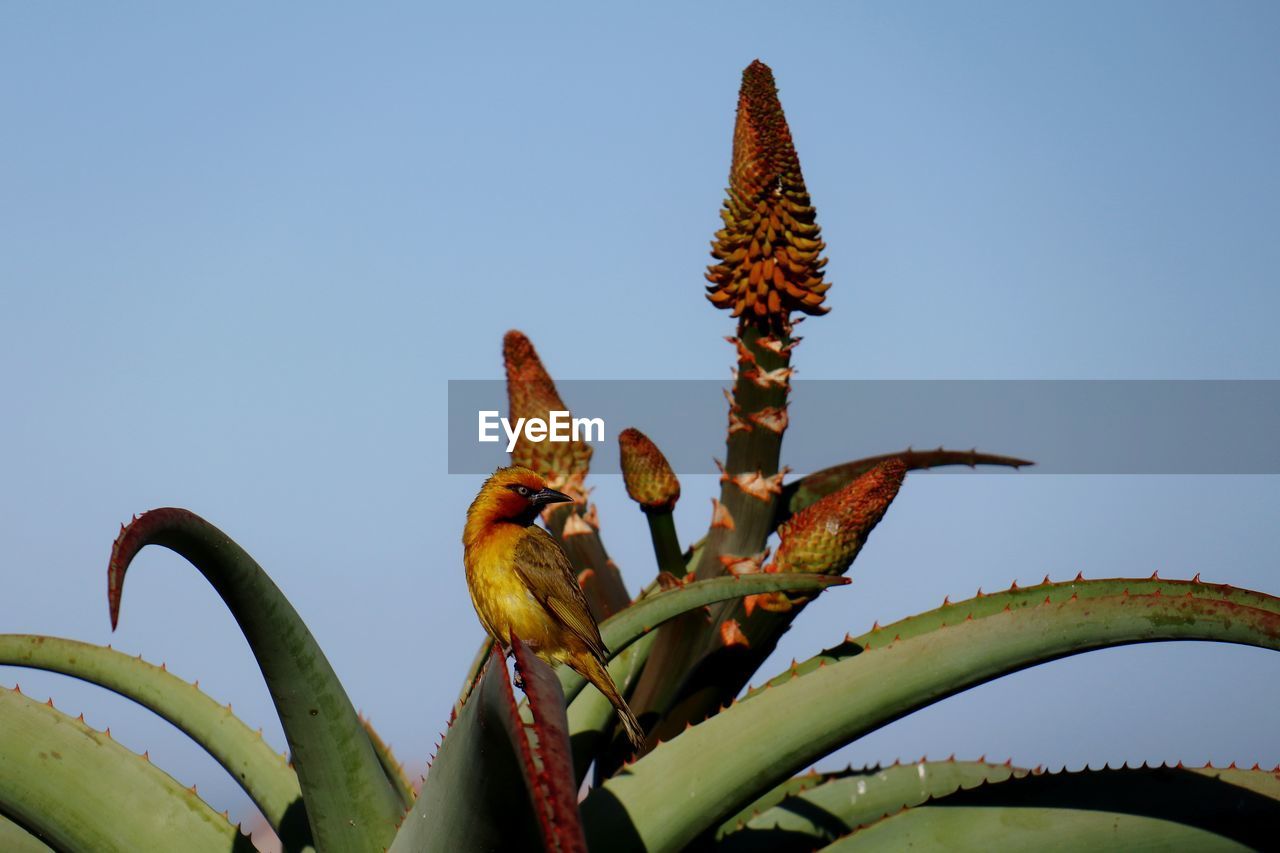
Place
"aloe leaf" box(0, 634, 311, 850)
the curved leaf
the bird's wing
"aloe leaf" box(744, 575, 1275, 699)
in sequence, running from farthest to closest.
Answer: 1. the bird's wing
2. "aloe leaf" box(0, 634, 311, 850)
3. "aloe leaf" box(744, 575, 1275, 699)
4. the curved leaf

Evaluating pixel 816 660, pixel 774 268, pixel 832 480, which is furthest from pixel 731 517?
pixel 816 660

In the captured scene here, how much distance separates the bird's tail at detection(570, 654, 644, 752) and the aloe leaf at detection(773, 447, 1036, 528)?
35.2 inches

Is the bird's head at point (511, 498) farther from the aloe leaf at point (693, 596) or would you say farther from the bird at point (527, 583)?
the aloe leaf at point (693, 596)

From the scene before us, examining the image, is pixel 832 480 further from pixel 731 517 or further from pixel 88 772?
pixel 88 772

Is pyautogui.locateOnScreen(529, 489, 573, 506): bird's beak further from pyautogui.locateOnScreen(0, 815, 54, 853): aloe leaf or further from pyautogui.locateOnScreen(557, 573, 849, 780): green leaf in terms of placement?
pyautogui.locateOnScreen(0, 815, 54, 853): aloe leaf

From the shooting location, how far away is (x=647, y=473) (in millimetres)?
3088

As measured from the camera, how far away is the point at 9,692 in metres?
2.19

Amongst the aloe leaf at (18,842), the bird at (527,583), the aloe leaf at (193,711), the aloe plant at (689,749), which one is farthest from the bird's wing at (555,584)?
the aloe leaf at (18,842)

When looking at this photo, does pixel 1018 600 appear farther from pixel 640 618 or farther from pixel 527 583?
pixel 527 583

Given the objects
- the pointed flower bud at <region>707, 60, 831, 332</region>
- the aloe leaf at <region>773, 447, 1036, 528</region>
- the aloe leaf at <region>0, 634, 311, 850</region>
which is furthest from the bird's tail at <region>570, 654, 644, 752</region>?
the pointed flower bud at <region>707, 60, 831, 332</region>

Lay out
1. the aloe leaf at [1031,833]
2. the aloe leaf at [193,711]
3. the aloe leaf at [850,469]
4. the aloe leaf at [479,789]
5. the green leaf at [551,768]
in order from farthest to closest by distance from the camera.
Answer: the aloe leaf at [850,469] → the aloe leaf at [193,711] → the aloe leaf at [1031,833] → the aloe leaf at [479,789] → the green leaf at [551,768]

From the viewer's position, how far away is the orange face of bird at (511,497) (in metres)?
2.79

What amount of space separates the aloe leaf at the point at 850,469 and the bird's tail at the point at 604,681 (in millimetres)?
893

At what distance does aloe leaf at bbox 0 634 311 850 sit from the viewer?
7.27 ft
